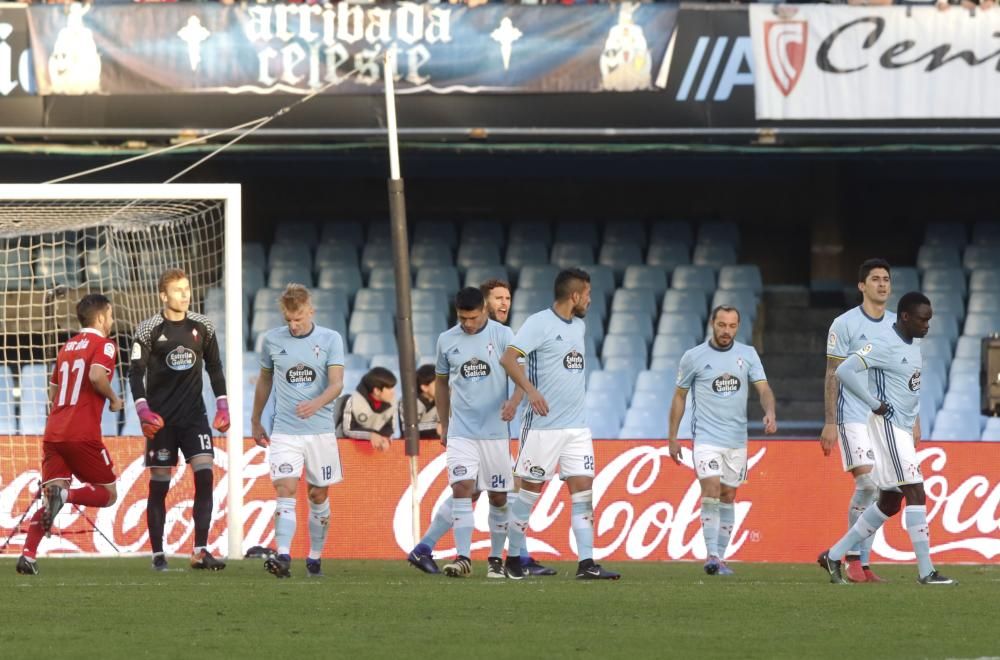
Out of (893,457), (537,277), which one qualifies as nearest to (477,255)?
(537,277)

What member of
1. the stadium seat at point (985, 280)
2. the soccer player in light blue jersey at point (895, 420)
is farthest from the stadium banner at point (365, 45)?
the soccer player in light blue jersey at point (895, 420)

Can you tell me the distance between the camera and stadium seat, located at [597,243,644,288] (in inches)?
794

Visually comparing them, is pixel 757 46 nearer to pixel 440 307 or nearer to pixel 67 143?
pixel 440 307

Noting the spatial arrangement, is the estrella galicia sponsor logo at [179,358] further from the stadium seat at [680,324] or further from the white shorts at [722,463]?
the stadium seat at [680,324]

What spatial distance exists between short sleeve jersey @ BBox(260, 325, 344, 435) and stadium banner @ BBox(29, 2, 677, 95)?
21.1ft

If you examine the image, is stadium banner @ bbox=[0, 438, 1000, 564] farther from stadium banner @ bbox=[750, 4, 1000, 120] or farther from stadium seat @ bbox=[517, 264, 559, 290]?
stadium seat @ bbox=[517, 264, 559, 290]

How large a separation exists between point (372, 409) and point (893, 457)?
16.0ft

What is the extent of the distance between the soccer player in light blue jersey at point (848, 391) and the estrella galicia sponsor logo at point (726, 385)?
1.13m

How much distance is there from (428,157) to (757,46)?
3947 mm

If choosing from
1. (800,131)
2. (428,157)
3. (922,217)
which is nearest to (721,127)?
(800,131)

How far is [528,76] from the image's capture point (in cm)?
1723

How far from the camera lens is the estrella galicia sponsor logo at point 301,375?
1107cm

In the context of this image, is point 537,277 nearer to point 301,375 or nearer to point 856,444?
point 301,375

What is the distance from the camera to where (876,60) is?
55.6 feet
